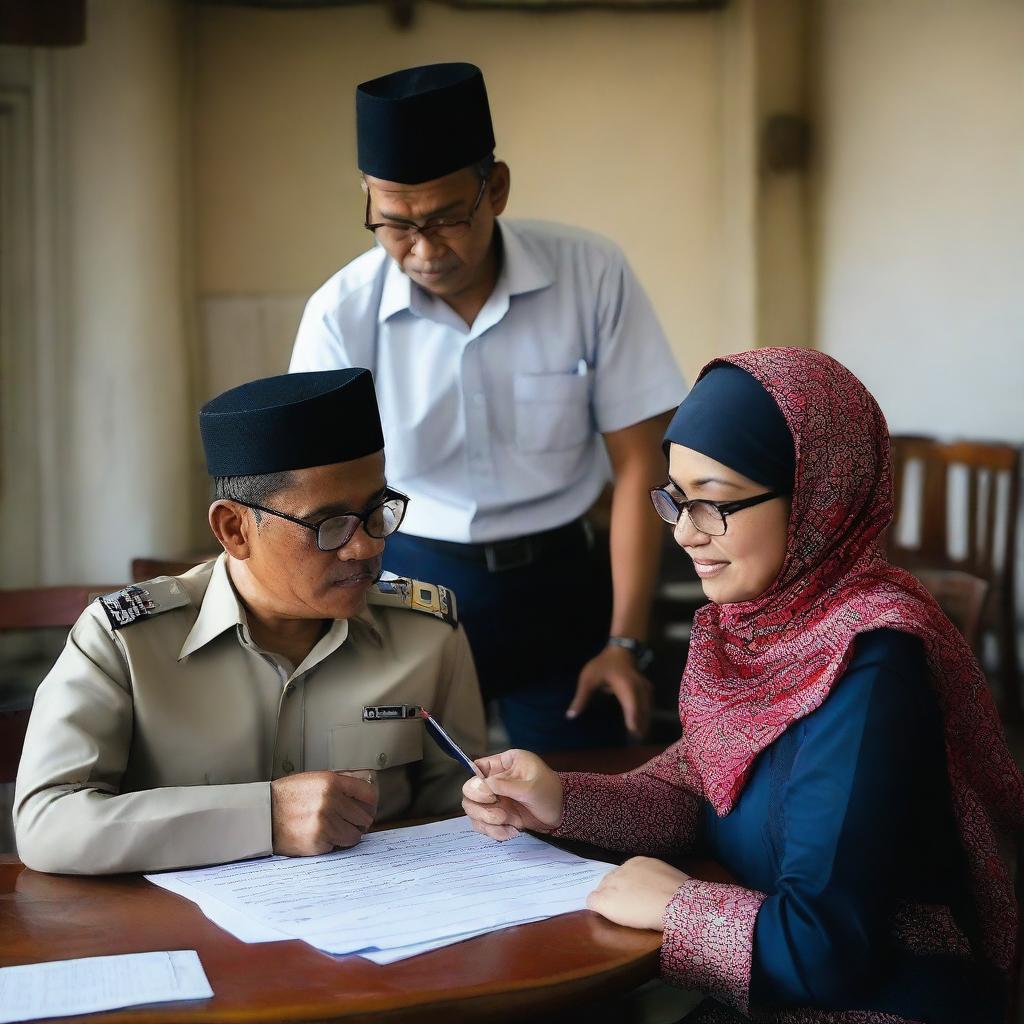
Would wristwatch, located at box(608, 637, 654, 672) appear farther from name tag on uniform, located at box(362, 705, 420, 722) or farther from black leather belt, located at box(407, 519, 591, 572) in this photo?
name tag on uniform, located at box(362, 705, 420, 722)

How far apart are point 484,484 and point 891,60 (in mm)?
3189

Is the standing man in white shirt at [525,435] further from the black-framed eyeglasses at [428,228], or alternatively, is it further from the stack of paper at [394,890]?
the stack of paper at [394,890]

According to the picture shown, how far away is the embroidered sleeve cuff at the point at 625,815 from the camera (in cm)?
160

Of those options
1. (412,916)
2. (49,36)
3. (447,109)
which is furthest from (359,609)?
(49,36)

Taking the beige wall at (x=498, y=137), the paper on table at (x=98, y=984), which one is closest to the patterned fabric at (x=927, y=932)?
the paper on table at (x=98, y=984)

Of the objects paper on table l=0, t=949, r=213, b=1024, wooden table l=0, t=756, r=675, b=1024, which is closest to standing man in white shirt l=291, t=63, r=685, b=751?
wooden table l=0, t=756, r=675, b=1024

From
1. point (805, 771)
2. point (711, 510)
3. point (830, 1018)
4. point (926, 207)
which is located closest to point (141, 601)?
point (711, 510)

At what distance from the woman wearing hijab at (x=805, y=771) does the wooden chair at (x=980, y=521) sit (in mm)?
2728

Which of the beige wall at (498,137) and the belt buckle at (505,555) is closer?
the belt buckle at (505,555)

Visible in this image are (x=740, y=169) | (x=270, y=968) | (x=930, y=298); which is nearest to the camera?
(x=270, y=968)

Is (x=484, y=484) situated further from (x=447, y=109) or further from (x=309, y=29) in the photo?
(x=309, y=29)

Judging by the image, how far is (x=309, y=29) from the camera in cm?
464

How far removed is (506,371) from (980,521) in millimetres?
2595

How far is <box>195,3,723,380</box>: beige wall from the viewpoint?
4.64 meters
